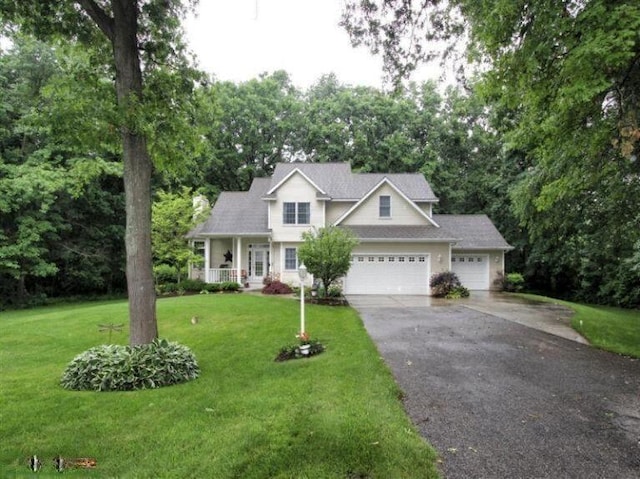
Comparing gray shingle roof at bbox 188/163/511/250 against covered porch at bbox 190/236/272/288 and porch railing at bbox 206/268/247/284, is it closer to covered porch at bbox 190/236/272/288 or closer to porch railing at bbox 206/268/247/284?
covered porch at bbox 190/236/272/288

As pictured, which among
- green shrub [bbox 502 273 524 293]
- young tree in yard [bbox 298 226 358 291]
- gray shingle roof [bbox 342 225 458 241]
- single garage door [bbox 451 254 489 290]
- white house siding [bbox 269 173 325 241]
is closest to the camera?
young tree in yard [bbox 298 226 358 291]

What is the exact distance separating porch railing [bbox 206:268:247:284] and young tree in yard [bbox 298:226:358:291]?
257 inches

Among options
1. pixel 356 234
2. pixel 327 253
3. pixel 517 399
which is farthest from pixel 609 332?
pixel 356 234

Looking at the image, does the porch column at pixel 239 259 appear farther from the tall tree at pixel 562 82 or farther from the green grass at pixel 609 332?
the green grass at pixel 609 332

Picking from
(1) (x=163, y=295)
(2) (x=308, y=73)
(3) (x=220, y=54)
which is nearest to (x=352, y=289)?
(1) (x=163, y=295)

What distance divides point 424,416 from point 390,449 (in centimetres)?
109

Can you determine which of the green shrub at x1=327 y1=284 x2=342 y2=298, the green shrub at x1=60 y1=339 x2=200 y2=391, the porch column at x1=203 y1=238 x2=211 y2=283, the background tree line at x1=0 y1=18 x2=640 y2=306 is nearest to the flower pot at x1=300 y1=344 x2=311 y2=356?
the green shrub at x1=60 y1=339 x2=200 y2=391

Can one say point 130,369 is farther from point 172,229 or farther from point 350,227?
point 350,227

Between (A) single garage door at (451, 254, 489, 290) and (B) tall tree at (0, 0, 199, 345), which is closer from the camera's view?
(B) tall tree at (0, 0, 199, 345)

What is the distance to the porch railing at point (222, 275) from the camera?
19859mm

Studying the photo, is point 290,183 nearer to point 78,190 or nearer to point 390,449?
point 78,190

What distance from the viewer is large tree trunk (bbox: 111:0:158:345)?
6.64m

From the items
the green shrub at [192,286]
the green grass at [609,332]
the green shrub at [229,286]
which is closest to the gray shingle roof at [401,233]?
the green shrub at [229,286]

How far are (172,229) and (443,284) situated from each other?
13.6 meters
